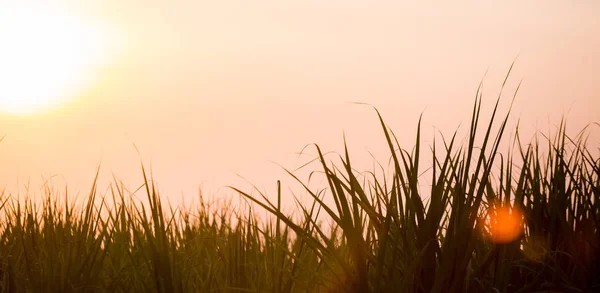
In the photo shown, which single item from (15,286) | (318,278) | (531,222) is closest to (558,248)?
(531,222)

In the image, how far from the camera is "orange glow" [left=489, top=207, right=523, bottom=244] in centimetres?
237

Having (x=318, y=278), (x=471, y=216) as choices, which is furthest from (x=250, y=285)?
(x=471, y=216)

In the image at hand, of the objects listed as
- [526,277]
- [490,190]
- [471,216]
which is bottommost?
[526,277]

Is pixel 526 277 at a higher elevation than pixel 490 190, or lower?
lower

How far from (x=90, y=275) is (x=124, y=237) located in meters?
0.39

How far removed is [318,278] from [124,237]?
4.21 feet

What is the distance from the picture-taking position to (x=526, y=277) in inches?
99.9

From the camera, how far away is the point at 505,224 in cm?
252

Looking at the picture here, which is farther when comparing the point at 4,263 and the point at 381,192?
the point at 4,263

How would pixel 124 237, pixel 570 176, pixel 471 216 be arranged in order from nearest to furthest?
pixel 471 216 → pixel 570 176 → pixel 124 237

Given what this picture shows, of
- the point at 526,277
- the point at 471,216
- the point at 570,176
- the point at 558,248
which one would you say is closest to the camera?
the point at 471,216

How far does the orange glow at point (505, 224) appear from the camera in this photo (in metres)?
2.37

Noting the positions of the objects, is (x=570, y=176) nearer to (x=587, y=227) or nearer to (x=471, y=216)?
(x=587, y=227)

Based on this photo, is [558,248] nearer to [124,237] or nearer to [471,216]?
[471,216]
